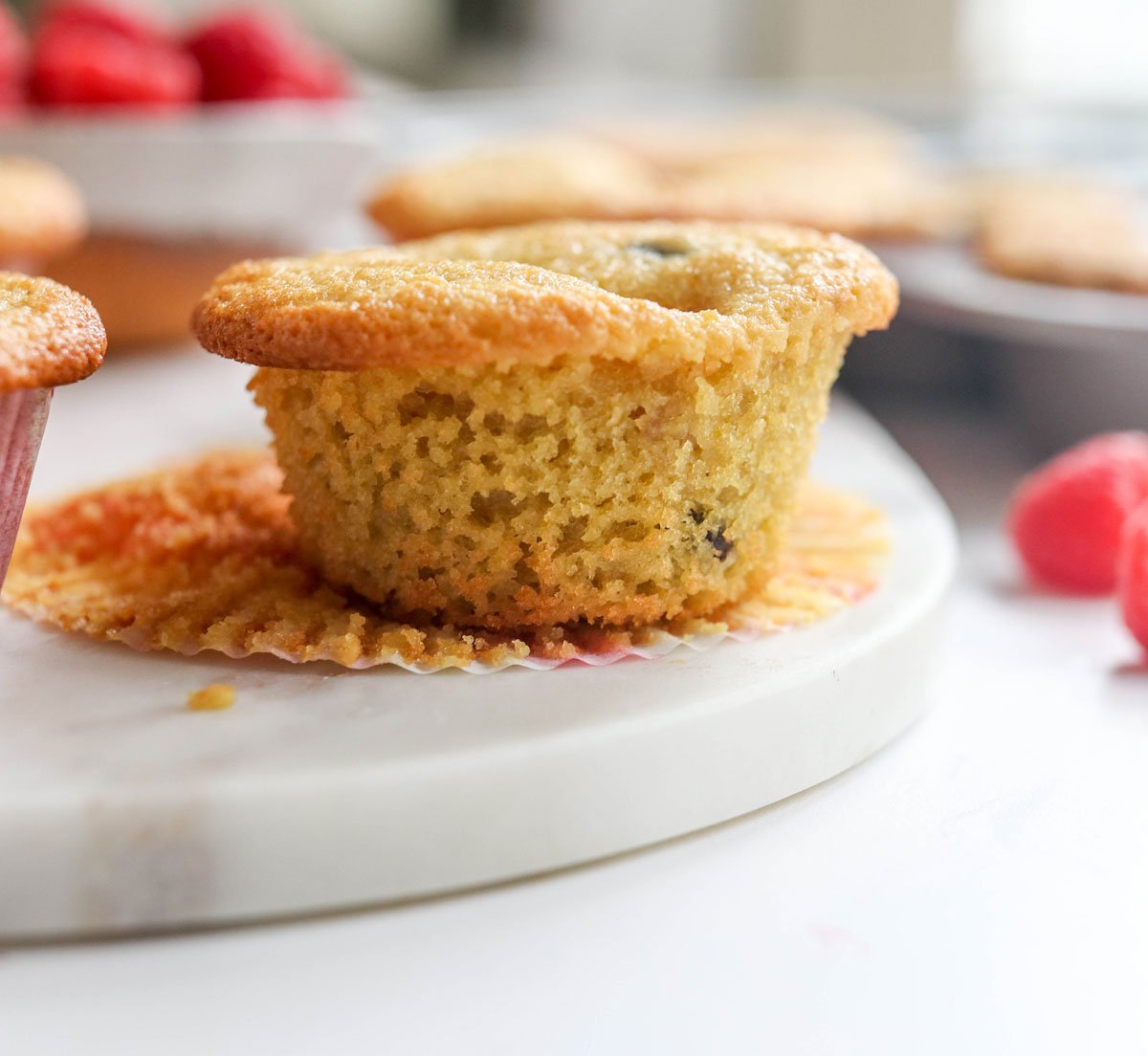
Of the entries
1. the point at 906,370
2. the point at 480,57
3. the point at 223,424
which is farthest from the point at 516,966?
the point at 480,57

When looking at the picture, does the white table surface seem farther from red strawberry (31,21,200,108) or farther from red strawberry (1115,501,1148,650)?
red strawberry (31,21,200,108)

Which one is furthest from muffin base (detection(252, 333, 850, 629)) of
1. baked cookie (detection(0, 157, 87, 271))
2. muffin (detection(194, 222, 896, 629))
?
baked cookie (detection(0, 157, 87, 271))

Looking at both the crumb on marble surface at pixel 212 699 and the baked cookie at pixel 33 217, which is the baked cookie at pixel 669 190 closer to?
the baked cookie at pixel 33 217

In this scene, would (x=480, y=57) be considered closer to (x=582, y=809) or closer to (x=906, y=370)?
(x=906, y=370)

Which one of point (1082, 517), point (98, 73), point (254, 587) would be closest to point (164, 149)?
point (98, 73)

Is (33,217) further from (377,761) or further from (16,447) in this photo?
(377,761)

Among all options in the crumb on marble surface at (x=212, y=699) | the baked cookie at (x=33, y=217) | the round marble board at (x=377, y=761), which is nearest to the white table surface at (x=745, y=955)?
the round marble board at (x=377, y=761)
